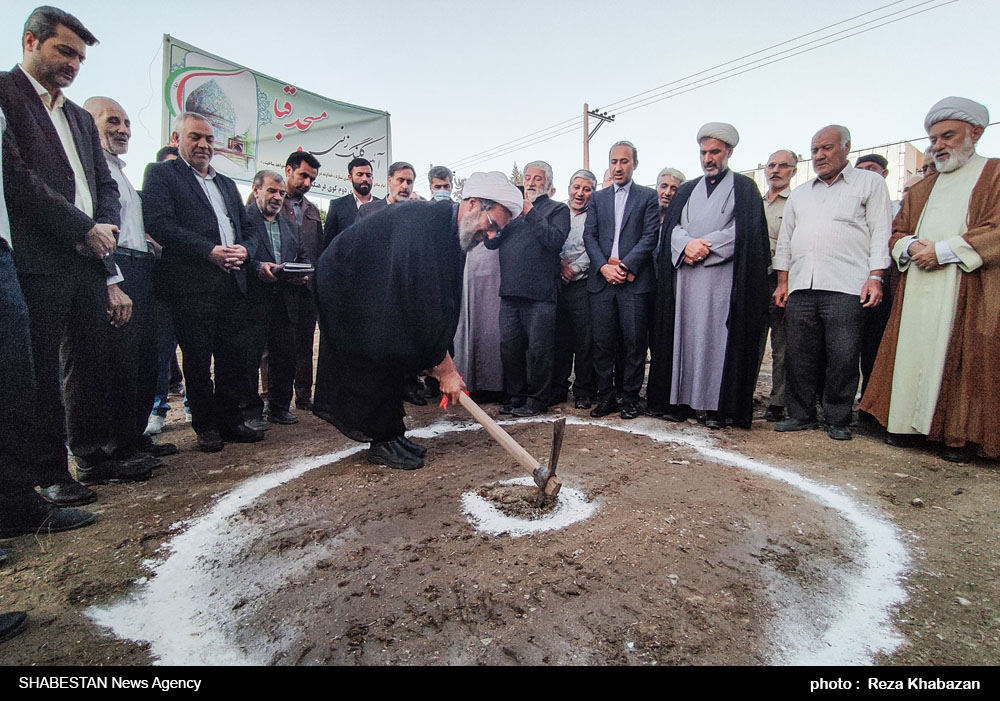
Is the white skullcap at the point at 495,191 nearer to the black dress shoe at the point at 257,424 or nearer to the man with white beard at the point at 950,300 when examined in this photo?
the black dress shoe at the point at 257,424

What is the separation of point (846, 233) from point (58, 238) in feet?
14.8

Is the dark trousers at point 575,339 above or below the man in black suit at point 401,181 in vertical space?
below

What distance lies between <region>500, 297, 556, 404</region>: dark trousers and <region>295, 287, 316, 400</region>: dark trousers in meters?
1.62

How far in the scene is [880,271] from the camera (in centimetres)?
347

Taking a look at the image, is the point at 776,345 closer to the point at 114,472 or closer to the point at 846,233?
the point at 846,233

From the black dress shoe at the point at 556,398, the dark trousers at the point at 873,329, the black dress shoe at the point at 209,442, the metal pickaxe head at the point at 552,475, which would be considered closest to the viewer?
the metal pickaxe head at the point at 552,475

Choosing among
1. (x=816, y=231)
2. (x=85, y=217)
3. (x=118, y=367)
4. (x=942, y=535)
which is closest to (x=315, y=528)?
(x=118, y=367)

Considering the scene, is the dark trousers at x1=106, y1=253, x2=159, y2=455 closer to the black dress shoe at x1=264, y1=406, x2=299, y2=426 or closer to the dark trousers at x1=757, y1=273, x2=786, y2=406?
the black dress shoe at x1=264, y1=406, x2=299, y2=426

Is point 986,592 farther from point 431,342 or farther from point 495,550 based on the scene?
point 431,342

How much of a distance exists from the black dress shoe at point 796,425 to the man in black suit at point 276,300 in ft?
11.9

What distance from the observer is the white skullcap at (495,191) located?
2.86 meters

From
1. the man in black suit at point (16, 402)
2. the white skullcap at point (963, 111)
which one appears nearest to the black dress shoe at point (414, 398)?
the man in black suit at point (16, 402)

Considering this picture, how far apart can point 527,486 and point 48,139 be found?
2.81 meters

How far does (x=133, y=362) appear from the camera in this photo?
299 centimetres
